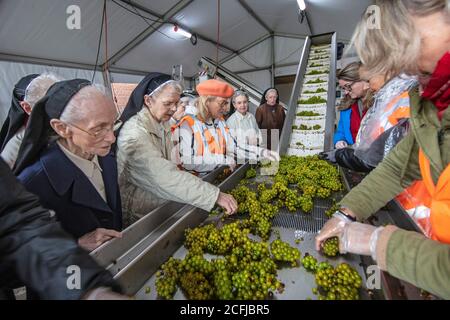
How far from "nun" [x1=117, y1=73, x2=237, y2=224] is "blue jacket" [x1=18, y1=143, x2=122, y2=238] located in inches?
18.8

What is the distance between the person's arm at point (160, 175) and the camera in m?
1.85

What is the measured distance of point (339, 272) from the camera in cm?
116

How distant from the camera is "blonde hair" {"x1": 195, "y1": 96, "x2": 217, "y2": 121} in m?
3.22

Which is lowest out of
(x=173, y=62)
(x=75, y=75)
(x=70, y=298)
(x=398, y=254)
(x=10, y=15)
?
(x=70, y=298)

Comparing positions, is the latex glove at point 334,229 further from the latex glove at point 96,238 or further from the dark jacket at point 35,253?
the latex glove at point 96,238

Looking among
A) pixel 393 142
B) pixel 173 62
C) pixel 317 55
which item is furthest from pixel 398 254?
pixel 173 62

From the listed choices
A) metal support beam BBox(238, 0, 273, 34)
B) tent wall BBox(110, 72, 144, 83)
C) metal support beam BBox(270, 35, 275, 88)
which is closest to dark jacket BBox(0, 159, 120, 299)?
tent wall BBox(110, 72, 144, 83)

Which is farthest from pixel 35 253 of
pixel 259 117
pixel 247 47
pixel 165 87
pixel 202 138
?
pixel 247 47

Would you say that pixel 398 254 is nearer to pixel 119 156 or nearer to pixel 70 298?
pixel 70 298

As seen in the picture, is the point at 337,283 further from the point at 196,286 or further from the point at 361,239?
the point at 196,286

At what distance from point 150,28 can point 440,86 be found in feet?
31.6

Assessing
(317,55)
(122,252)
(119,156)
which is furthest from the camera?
(317,55)

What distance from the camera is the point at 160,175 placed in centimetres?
191
